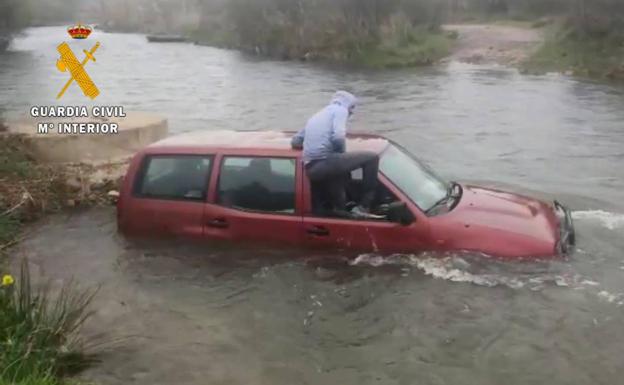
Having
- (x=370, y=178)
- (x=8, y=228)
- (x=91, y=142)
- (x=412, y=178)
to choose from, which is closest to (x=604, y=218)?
(x=412, y=178)

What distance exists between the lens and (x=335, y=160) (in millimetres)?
7215

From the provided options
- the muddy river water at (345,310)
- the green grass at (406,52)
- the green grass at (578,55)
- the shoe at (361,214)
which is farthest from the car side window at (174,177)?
the green grass at (406,52)

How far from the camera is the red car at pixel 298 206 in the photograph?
6.91 meters

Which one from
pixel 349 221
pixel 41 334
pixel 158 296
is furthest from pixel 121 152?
pixel 41 334

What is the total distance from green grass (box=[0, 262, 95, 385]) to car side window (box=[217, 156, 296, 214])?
→ 2.34 metres

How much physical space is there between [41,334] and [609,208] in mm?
8667

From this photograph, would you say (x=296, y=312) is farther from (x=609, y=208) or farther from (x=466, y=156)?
(x=466, y=156)

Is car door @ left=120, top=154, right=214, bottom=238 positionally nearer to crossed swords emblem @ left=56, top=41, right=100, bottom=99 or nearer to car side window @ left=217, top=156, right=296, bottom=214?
car side window @ left=217, top=156, right=296, bottom=214

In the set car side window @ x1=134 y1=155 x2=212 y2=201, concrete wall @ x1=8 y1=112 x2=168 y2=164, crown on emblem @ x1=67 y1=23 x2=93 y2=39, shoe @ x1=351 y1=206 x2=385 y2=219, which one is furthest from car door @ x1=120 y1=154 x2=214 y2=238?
crown on emblem @ x1=67 y1=23 x2=93 y2=39

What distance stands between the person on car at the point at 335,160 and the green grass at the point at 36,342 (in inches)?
108

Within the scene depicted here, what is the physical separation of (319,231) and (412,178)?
1.11 metres

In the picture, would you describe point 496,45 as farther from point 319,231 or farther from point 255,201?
point 319,231

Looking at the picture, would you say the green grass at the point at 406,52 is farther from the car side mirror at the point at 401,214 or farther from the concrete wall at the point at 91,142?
the car side mirror at the point at 401,214

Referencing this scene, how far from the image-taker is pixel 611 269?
24.3 ft
